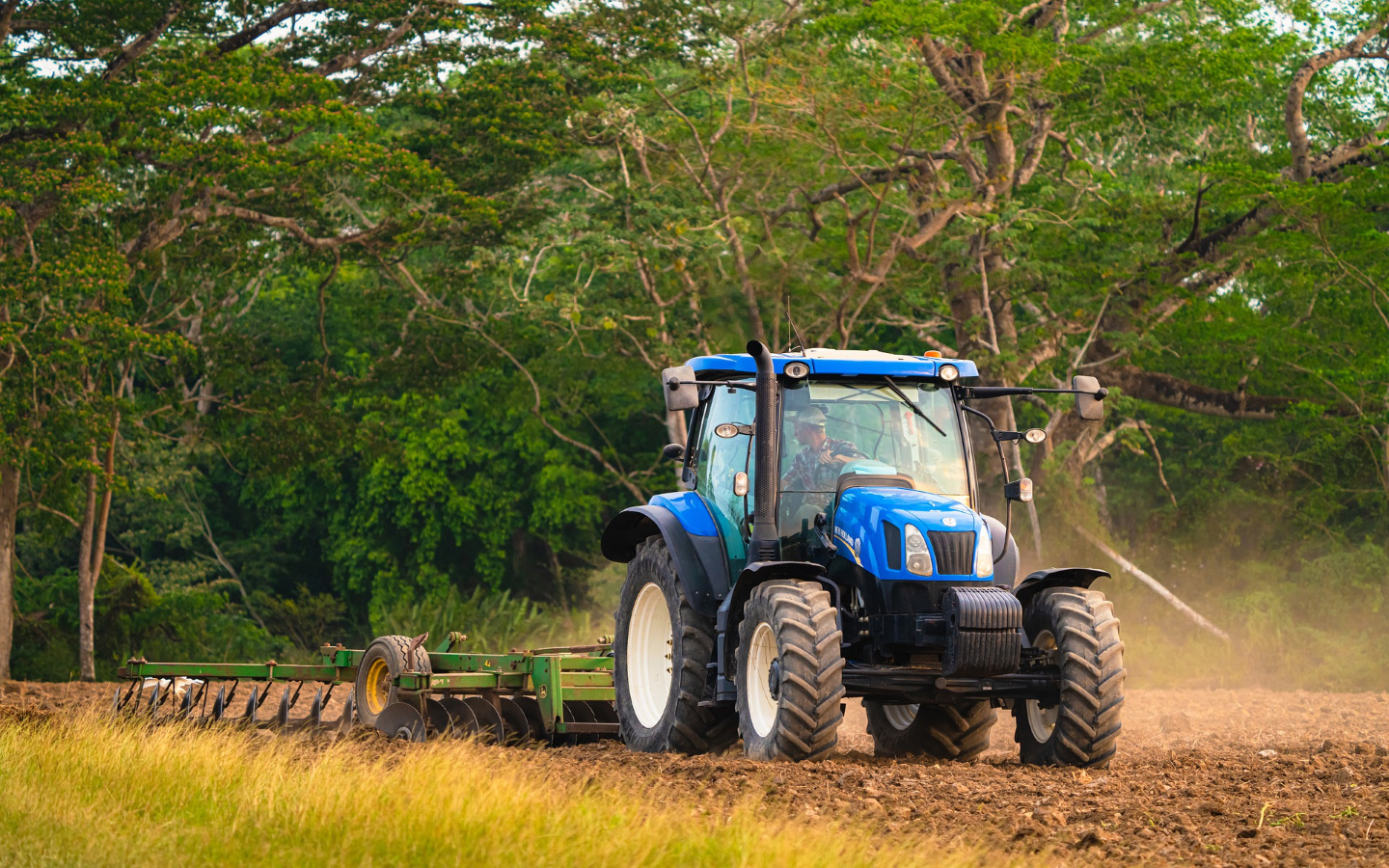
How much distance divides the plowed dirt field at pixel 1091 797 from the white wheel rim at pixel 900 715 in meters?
0.55

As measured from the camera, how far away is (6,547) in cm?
2216

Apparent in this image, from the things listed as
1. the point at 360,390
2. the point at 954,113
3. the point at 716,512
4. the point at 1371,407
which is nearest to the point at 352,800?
the point at 716,512

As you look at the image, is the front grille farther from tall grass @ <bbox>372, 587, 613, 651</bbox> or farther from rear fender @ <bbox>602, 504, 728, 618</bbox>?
tall grass @ <bbox>372, 587, 613, 651</bbox>

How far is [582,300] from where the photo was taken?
26422 mm

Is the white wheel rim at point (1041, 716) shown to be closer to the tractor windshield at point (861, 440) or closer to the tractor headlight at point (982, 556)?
the tractor headlight at point (982, 556)

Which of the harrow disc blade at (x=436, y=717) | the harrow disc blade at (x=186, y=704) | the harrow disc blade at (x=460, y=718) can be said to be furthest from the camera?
the harrow disc blade at (x=186, y=704)

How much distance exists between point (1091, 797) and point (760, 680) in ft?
7.00

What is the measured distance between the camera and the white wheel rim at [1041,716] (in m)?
9.48

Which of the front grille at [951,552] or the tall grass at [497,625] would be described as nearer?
the front grille at [951,552]

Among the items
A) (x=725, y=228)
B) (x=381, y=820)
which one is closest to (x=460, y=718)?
(x=381, y=820)

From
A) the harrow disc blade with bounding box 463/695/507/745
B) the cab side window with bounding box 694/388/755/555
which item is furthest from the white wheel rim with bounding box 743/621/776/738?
the harrow disc blade with bounding box 463/695/507/745

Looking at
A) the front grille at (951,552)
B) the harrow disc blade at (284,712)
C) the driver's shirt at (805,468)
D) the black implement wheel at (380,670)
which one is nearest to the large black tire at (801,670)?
the front grille at (951,552)

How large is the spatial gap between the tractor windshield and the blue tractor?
0.01 metres

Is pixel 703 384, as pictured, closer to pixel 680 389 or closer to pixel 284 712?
pixel 680 389
